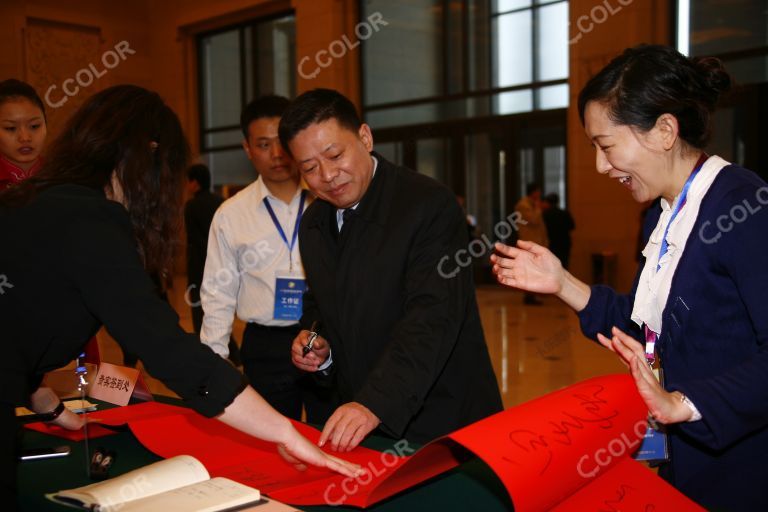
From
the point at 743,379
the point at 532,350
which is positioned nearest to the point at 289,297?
the point at 743,379

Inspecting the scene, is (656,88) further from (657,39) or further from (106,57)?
(106,57)

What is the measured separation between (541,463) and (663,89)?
745 mm

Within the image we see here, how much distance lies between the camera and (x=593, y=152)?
9117 millimetres

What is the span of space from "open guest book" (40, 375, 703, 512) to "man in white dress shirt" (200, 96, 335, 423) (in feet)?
3.75

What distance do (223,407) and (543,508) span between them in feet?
1.91

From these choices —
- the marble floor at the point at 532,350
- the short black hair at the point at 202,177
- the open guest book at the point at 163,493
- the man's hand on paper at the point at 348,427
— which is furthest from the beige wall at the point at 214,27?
the open guest book at the point at 163,493

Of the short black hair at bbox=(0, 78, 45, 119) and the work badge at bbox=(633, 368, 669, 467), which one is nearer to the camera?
the work badge at bbox=(633, 368, 669, 467)

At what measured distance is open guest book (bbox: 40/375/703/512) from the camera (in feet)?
3.55

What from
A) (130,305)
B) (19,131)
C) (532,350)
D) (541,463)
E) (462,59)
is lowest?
(532,350)

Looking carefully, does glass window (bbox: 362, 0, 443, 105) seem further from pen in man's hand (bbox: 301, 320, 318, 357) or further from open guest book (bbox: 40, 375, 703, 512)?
open guest book (bbox: 40, 375, 703, 512)

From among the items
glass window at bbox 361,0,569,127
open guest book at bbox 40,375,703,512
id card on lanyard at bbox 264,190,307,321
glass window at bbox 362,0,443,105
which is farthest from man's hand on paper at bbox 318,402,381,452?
glass window at bbox 362,0,443,105

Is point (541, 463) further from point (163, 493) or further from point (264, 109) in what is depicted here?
point (264, 109)

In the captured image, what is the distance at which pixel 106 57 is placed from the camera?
14383mm

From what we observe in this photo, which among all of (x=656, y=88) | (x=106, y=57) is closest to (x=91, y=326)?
(x=656, y=88)
